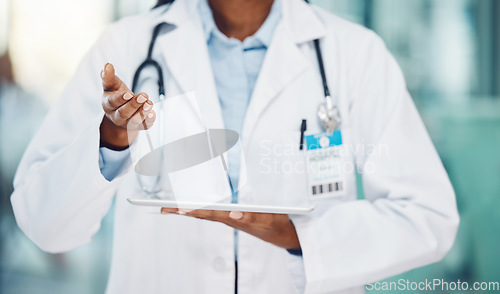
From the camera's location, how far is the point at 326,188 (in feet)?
2.26

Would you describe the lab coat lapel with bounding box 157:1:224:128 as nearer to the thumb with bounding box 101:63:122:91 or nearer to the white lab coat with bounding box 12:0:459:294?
the white lab coat with bounding box 12:0:459:294

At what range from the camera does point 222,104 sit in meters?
0.70

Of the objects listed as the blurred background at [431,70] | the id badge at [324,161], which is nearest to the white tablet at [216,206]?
the id badge at [324,161]

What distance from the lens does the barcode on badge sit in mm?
684

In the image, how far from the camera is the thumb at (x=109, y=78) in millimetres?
493

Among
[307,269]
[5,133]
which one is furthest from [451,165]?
[5,133]

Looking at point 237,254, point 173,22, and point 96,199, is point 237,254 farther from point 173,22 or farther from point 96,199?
point 173,22

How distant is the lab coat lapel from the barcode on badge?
0.17 meters

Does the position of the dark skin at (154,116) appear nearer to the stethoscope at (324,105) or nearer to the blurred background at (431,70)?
the stethoscope at (324,105)

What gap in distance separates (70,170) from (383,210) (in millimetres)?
468

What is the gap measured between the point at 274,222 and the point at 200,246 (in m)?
0.15

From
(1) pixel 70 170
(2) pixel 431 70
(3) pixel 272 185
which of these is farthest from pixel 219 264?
(2) pixel 431 70

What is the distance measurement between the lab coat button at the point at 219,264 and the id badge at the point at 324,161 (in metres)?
0.17

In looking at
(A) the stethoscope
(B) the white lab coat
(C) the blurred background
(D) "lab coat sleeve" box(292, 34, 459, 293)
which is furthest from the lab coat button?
(C) the blurred background
